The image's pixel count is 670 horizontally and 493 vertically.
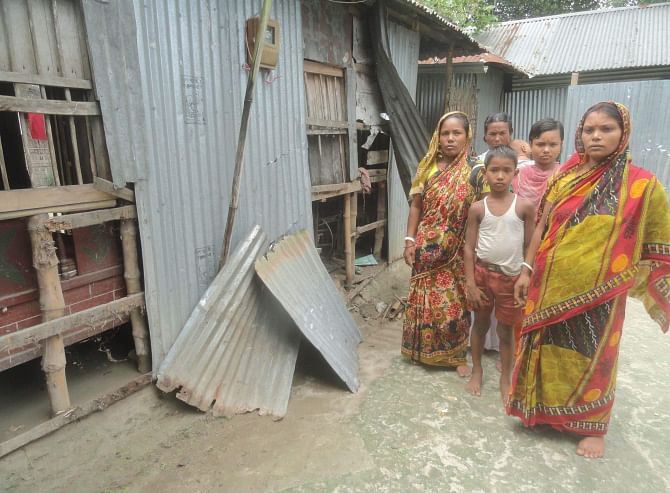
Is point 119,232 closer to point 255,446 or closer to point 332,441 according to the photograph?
point 255,446

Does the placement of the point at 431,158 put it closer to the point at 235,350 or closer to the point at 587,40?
the point at 235,350

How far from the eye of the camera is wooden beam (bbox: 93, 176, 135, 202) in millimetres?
2398

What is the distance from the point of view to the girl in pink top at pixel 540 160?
3166 millimetres

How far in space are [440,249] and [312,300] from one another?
1091 millimetres

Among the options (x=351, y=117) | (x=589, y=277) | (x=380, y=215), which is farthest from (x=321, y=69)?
(x=589, y=277)

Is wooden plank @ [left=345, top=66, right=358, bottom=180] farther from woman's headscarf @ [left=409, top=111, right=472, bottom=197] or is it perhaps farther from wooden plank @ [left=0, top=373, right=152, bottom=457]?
wooden plank @ [left=0, top=373, right=152, bottom=457]

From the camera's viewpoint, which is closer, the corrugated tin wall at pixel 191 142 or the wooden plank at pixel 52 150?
the wooden plank at pixel 52 150

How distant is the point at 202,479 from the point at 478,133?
855cm

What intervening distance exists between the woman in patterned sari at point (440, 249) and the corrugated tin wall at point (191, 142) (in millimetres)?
1264

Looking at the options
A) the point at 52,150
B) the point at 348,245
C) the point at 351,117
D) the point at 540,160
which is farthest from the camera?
the point at 348,245

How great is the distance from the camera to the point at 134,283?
2.69 metres

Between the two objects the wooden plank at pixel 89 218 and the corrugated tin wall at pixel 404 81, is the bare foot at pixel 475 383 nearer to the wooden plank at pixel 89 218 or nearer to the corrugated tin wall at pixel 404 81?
the wooden plank at pixel 89 218

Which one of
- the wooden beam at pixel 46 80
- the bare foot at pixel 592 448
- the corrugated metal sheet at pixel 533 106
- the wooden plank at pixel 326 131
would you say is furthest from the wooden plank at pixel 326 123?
the corrugated metal sheet at pixel 533 106

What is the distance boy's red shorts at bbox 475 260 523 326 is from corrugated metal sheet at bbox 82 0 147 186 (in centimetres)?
230
